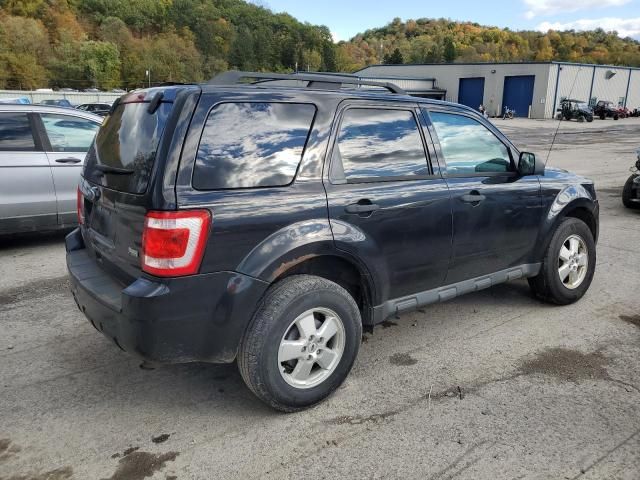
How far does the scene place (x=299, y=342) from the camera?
9.99ft

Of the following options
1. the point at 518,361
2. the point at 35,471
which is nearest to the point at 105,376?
the point at 35,471

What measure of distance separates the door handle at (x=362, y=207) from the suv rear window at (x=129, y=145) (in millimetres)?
1131

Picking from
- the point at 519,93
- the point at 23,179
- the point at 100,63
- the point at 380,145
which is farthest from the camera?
the point at 100,63

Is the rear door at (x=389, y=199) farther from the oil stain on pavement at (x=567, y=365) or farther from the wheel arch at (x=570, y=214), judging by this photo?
the wheel arch at (x=570, y=214)

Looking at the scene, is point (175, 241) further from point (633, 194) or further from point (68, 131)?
point (633, 194)

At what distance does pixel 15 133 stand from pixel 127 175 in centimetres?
417

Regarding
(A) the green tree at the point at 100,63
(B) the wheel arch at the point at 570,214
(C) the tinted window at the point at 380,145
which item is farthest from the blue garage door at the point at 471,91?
(A) the green tree at the point at 100,63

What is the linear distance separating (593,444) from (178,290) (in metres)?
2.29

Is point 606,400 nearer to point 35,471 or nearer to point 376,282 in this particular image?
point 376,282

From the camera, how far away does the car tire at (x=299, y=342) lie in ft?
9.48

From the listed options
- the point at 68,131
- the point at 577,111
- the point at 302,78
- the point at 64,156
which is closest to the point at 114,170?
the point at 302,78

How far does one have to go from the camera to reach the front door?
382 cm

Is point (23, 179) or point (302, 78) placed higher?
point (302, 78)

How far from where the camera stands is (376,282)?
3371 mm
